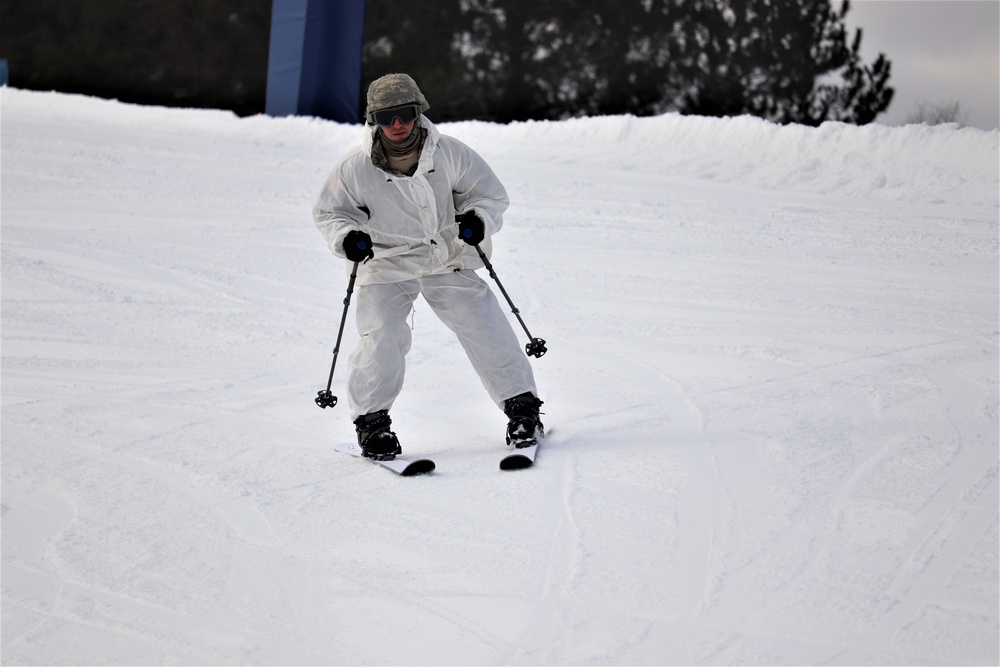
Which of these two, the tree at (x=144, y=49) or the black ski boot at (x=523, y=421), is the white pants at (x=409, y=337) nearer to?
the black ski boot at (x=523, y=421)

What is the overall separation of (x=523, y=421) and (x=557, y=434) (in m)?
0.28

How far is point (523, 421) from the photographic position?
3.80m

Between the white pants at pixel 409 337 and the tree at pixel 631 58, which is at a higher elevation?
the tree at pixel 631 58

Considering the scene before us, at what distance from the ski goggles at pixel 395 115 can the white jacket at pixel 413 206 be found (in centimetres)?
8

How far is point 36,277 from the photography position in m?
6.46

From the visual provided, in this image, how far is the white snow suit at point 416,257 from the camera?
12.4 ft

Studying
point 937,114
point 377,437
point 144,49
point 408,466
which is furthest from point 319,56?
point 408,466

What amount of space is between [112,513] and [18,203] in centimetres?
555

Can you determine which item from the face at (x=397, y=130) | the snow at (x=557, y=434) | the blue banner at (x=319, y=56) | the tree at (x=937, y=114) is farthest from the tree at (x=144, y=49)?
the face at (x=397, y=130)

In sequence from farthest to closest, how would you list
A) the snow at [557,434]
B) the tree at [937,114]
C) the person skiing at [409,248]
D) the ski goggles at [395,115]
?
1. the tree at [937,114]
2. the person skiing at [409,248]
3. the ski goggles at [395,115]
4. the snow at [557,434]

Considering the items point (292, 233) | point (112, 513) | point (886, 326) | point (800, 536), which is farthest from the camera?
point (292, 233)

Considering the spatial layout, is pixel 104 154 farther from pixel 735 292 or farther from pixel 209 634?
pixel 209 634

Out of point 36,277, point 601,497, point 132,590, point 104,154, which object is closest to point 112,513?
point 132,590

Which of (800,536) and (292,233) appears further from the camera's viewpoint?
(292,233)
